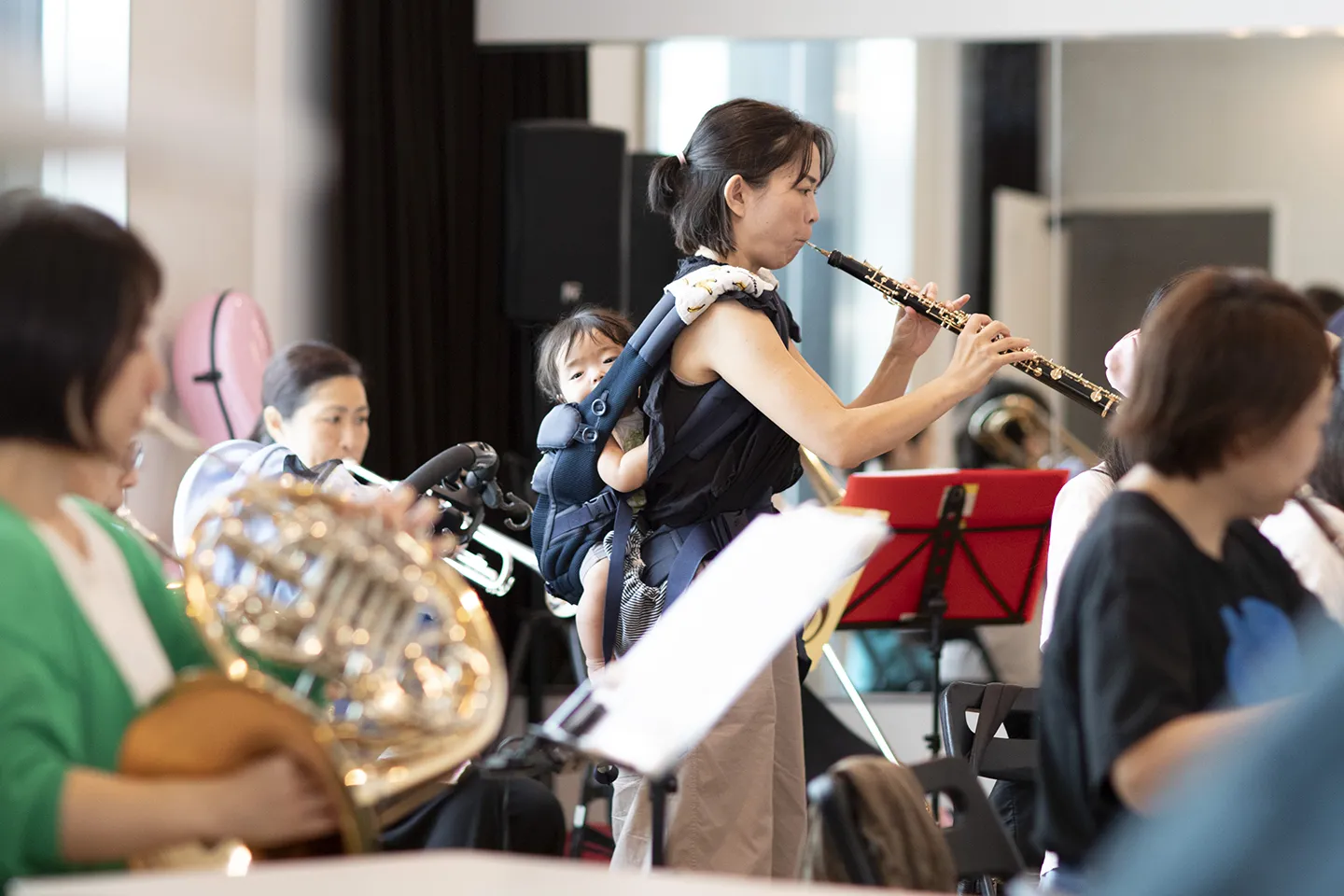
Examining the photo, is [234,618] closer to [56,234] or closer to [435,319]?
[56,234]

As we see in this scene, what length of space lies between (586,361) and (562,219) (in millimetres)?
1991

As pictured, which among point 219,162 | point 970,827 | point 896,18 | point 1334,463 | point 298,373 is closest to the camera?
point 970,827

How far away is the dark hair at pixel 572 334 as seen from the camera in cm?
286

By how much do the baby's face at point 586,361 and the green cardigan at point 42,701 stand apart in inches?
58.9

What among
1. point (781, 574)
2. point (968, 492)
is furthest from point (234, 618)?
point (968, 492)

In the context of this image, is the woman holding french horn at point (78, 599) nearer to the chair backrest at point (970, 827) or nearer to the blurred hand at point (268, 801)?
the blurred hand at point (268, 801)

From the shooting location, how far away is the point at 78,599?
140cm

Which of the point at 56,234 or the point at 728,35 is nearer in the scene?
the point at 56,234

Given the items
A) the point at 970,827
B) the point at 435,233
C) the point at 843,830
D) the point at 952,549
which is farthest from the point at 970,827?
the point at 435,233

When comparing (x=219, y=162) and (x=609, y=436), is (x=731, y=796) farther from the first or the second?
(x=219, y=162)

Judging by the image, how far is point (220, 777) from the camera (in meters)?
1.33

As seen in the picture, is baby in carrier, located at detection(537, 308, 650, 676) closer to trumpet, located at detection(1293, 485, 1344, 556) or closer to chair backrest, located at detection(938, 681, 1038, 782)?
chair backrest, located at detection(938, 681, 1038, 782)

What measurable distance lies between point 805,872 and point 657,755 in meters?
0.34

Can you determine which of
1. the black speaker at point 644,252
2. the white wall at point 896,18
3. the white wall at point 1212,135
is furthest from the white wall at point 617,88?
the white wall at point 1212,135
